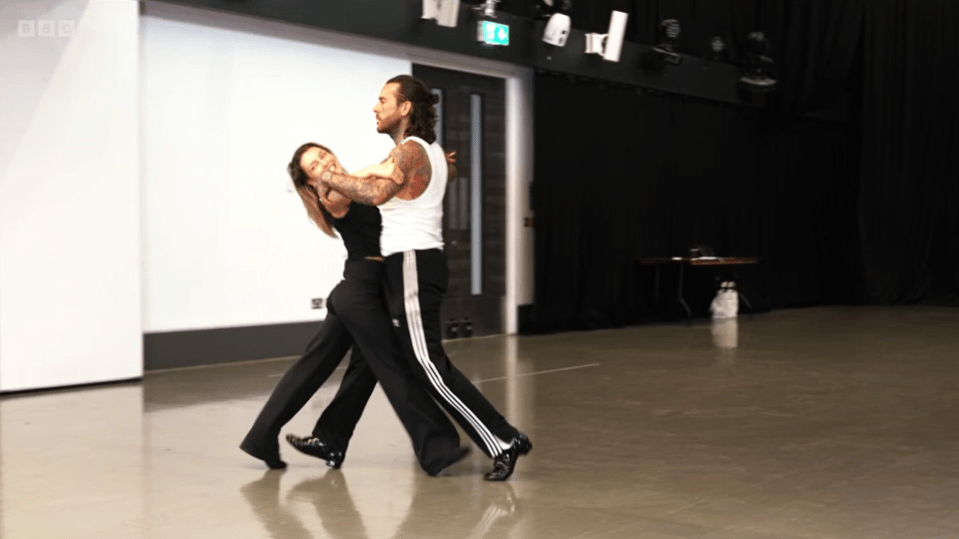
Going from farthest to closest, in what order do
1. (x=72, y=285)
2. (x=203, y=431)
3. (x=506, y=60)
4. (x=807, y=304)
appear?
(x=807, y=304) → (x=506, y=60) → (x=72, y=285) → (x=203, y=431)

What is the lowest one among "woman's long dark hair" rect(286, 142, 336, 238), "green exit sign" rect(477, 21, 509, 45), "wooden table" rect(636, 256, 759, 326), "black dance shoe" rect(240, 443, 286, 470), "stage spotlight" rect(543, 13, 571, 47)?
"black dance shoe" rect(240, 443, 286, 470)

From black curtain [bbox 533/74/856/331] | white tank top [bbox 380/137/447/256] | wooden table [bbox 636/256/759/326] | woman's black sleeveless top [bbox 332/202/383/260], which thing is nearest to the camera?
white tank top [bbox 380/137/447/256]

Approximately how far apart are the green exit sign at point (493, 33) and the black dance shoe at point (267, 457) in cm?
582

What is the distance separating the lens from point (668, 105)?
11.9m

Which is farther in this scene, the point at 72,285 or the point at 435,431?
the point at 72,285

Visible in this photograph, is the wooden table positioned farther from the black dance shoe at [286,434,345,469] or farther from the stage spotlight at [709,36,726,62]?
the black dance shoe at [286,434,345,469]

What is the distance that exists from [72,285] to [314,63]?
267 centimetres

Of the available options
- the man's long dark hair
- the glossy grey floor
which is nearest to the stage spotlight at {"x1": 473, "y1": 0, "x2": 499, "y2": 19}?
the glossy grey floor

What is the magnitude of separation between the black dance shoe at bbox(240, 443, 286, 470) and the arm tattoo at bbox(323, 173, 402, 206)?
105 centimetres

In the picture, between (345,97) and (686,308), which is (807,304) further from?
(345,97)

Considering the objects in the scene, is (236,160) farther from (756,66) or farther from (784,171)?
Answer: (784,171)

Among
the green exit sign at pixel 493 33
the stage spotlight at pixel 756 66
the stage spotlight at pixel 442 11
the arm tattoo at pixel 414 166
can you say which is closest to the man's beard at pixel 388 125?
the arm tattoo at pixel 414 166

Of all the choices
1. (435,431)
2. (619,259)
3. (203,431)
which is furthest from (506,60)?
(435,431)

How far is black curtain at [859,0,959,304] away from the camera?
14.5 metres
